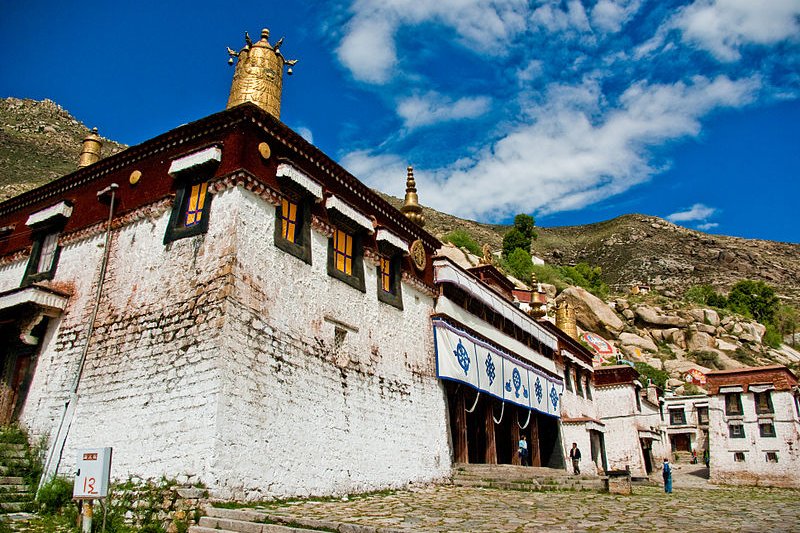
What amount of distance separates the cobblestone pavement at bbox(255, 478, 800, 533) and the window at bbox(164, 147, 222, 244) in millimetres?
5600

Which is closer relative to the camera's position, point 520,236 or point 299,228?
point 299,228

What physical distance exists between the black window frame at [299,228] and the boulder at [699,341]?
159 ft

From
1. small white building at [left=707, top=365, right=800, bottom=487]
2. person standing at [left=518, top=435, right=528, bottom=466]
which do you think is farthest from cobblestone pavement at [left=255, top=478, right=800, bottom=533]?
small white building at [left=707, top=365, right=800, bottom=487]

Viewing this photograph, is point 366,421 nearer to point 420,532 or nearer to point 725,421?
point 420,532

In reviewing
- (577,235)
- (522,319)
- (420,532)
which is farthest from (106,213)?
(577,235)

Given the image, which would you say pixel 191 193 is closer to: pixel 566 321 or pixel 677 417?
pixel 566 321

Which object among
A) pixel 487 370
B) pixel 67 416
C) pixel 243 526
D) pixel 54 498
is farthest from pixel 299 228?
pixel 487 370

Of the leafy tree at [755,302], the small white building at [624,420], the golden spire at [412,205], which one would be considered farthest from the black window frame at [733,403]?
the leafy tree at [755,302]

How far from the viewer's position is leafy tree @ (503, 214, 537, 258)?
70.1 meters

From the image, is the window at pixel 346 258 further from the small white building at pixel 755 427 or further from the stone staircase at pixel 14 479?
the small white building at pixel 755 427

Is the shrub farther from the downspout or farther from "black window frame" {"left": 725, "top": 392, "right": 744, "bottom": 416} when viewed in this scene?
"black window frame" {"left": 725, "top": 392, "right": 744, "bottom": 416}

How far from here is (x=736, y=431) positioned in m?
26.8

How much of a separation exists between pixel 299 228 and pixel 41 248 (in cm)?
709

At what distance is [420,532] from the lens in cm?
721
